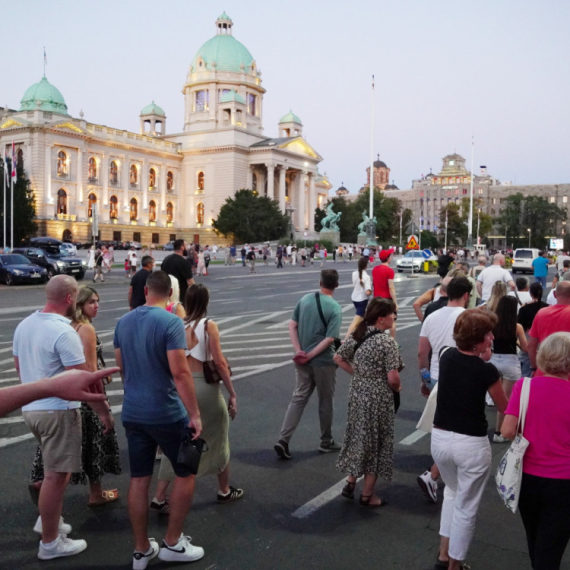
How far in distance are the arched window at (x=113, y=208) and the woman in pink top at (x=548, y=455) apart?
269 ft

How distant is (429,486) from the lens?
17.2ft

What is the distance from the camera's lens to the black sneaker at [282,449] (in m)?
6.14

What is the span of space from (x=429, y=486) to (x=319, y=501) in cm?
91

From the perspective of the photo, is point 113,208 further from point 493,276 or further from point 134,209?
point 493,276

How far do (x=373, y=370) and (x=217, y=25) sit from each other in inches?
4229

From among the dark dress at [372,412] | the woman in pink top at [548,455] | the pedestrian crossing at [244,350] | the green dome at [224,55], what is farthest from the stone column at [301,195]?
the woman in pink top at [548,455]

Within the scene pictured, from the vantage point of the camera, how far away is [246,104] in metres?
93.9

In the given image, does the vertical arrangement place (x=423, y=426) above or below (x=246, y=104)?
below

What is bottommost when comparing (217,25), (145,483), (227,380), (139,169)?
(145,483)

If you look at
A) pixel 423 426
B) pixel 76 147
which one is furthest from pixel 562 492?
pixel 76 147

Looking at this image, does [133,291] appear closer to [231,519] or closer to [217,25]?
[231,519]

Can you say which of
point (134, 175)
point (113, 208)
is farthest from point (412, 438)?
point (134, 175)

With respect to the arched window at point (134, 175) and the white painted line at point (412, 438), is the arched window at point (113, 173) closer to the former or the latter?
the arched window at point (134, 175)

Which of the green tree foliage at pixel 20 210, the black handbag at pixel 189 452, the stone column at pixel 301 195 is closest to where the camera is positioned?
the black handbag at pixel 189 452
